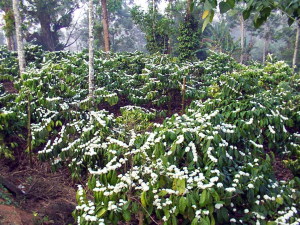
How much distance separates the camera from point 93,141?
11.6ft

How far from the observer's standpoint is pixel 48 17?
16953mm

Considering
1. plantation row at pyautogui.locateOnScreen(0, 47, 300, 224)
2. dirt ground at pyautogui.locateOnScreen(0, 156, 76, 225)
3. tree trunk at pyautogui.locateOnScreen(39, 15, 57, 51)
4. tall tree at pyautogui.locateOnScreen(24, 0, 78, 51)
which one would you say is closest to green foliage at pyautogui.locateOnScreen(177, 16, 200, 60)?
plantation row at pyautogui.locateOnScreen(0, 47, 300, 224)

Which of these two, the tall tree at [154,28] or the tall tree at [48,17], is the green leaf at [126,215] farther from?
the tall tree at [48,17]

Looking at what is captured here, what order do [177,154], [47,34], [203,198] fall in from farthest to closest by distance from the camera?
[47,34], [177,154], [203,198]

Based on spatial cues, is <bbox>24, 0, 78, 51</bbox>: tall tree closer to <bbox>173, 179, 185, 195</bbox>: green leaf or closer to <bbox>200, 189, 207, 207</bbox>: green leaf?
<bbox>173, 179, 185, 195</bbox>: green leaf

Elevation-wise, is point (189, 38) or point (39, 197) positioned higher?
point (189, 38)

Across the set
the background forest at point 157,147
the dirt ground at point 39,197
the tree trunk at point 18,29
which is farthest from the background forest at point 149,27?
the dirt ground at point 39,197

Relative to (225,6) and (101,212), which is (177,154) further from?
(225,6)

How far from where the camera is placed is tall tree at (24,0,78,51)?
1585 cm

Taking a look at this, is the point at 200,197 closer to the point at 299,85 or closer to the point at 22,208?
the point at 22,208

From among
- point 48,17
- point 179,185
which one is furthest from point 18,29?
point 48,17

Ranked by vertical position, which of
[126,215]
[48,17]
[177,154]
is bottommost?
[126,215]

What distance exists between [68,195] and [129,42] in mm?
23231

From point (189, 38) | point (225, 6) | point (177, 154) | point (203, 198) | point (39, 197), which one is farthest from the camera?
point (189, 38)
